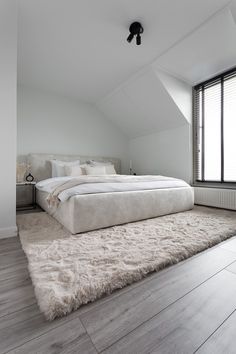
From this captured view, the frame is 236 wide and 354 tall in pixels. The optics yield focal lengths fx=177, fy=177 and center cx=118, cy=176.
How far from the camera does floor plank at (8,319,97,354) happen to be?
2.22ft

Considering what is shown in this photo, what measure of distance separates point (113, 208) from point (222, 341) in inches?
57.0

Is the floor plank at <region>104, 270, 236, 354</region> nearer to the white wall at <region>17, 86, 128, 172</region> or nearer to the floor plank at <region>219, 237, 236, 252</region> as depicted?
the floor plank at <region>219, 237, 236, 252</region>

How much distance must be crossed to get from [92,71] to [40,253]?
122 inches

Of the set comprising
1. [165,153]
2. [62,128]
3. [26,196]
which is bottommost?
[26,196]

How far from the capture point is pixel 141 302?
93 cm

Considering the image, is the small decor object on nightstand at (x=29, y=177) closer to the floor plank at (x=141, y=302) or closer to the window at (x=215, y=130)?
the floor plank at (x=141, y=302)

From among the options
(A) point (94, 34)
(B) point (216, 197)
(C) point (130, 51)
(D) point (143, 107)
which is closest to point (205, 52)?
(C) point (130, 51)

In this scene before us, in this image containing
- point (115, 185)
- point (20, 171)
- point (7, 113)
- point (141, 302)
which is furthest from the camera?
point (20, 171)

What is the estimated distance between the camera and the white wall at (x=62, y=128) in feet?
12.1

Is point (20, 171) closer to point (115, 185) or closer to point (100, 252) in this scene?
point (115, 185)

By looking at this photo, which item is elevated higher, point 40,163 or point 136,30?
point 136,30

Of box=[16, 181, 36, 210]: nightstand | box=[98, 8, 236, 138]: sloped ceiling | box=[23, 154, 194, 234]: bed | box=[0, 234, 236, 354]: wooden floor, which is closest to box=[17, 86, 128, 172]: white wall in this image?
box=[98, 8, 236, 138]: sloped ceiling

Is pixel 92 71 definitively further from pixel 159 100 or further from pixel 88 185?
pixel 88 185

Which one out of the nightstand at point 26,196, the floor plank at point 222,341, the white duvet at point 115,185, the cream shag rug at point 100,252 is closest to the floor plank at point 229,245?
the cream shag rug at point 100,252
